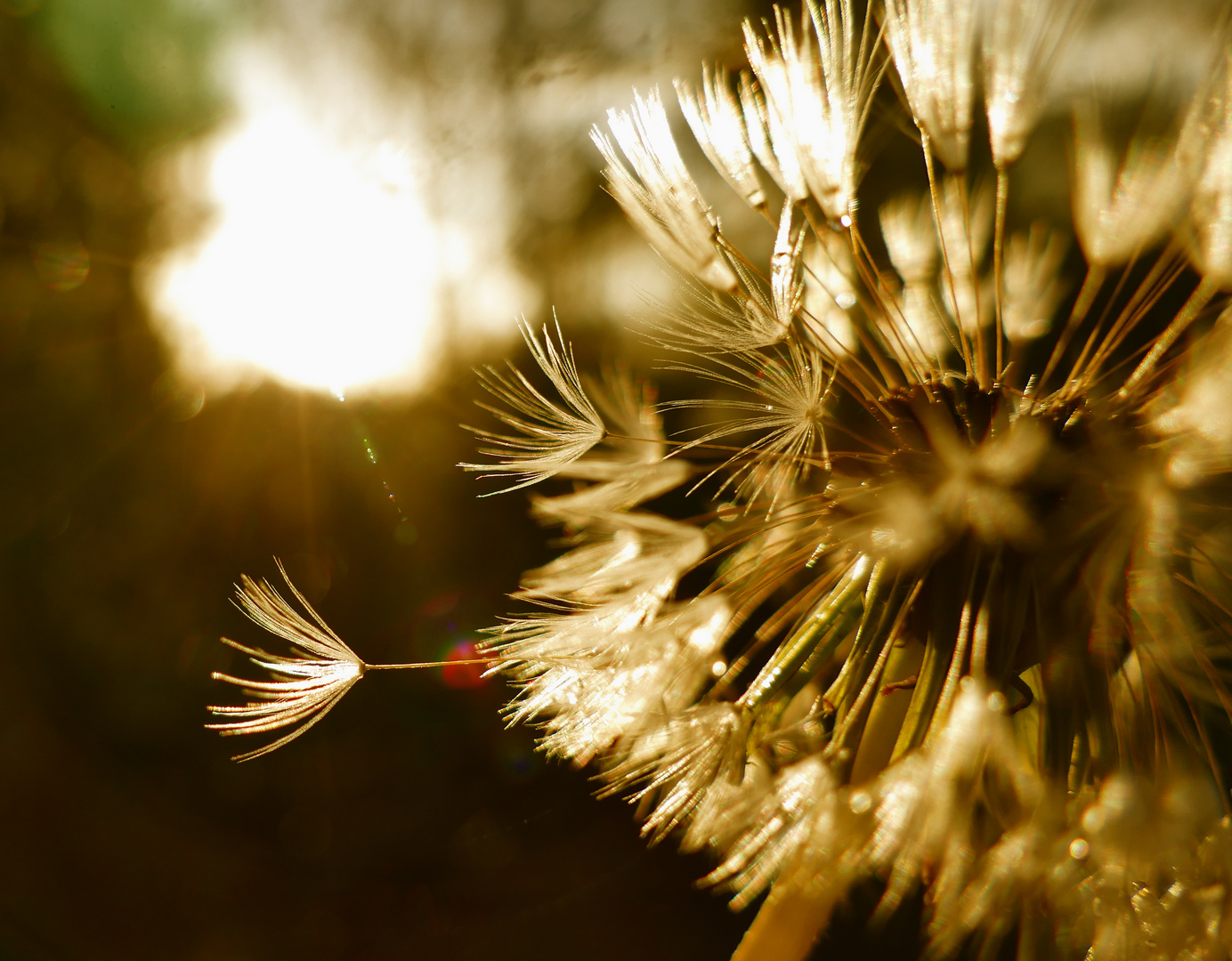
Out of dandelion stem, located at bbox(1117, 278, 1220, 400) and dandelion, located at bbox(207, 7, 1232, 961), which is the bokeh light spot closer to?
dandelion, located at bbox(207, 7, 1232, 961)

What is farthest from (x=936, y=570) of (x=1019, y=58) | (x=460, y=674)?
(x=460, y=674)

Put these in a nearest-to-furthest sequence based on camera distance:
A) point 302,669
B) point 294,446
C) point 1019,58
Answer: point 1019,58 < point 302,669 < point 294,446

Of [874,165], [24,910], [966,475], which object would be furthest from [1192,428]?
[24,910]

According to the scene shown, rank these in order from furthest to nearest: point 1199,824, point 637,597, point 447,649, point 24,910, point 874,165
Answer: point 24,910, point 447,649, point 874,165, point 637,597, point 1199,824

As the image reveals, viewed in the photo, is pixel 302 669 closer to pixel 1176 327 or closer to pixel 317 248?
pixel 1176 327

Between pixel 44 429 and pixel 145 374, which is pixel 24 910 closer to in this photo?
pixel 44 429

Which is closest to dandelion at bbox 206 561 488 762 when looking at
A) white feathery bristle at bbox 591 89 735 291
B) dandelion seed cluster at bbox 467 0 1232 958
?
dandelion seed cluster at bbox 467 0 1232 958
